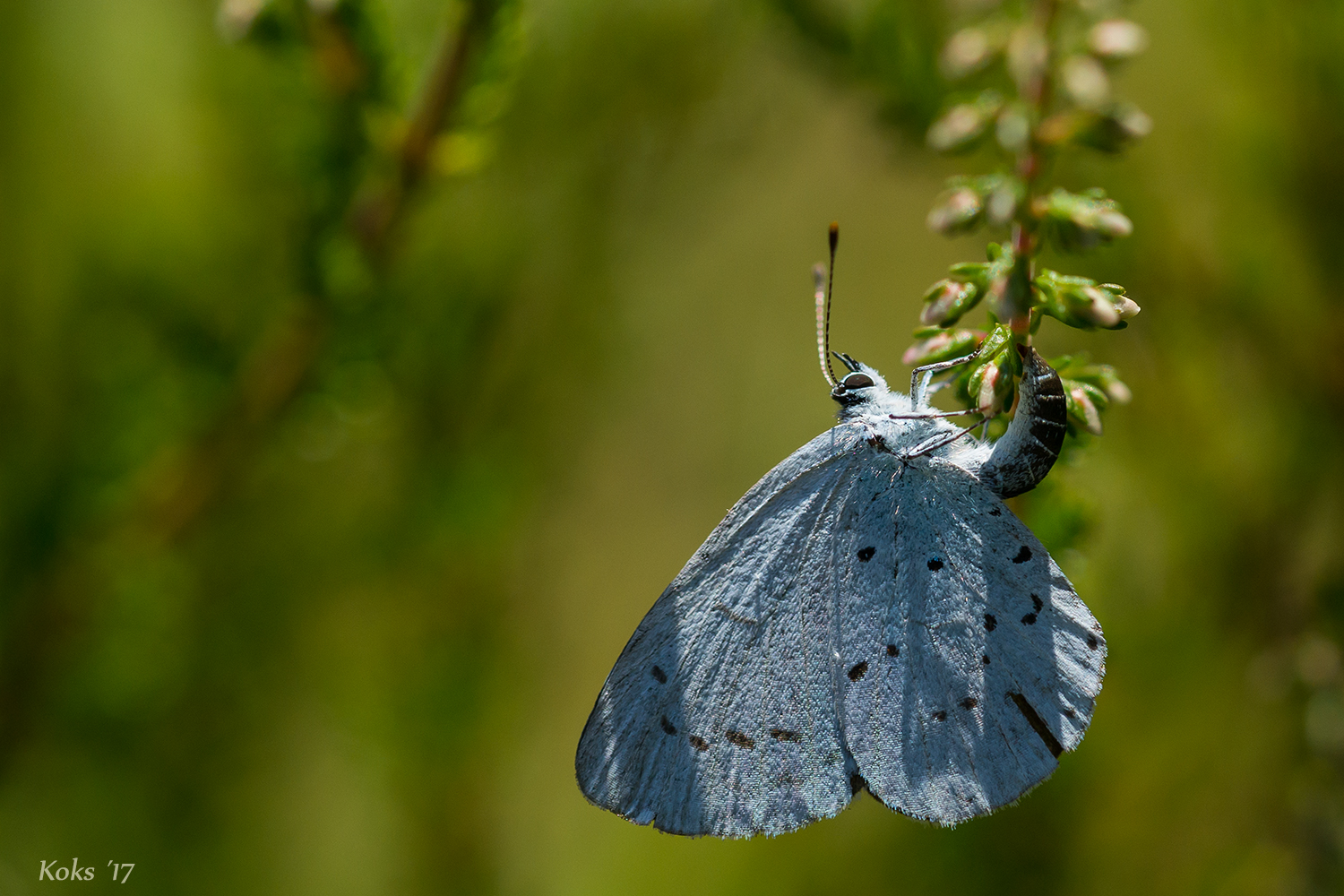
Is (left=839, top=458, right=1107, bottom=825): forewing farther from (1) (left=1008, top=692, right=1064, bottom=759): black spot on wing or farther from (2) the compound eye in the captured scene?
(2) the compound eye

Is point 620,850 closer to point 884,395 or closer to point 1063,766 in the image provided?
point 1063,766

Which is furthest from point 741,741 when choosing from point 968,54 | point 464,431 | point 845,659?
point 968,54

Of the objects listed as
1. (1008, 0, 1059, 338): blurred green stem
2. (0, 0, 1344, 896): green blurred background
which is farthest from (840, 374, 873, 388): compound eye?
(1008, 0, 1059, 338): blurred green stem

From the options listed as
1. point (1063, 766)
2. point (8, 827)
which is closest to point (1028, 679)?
point (1063, 766)

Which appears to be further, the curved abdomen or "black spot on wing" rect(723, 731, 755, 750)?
"black spot on wing" rect(723, 731, 755, 750)

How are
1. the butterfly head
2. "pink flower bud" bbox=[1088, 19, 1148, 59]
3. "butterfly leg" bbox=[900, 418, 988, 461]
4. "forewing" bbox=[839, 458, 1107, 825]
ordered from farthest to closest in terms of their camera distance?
1. the butterfly head
2. "butterfly leg" bbox=[900, 418, 988, 461]
3. "forewing" bbox=[839, 458, 1107, 825]
4. "pink flower bud" bbox=[1088, 19, 1148, 59]

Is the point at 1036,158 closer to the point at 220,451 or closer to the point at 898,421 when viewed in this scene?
the point at 898,421

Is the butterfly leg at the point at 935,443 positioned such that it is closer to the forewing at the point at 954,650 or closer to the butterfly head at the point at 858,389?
the forewing at the point at 954,650
